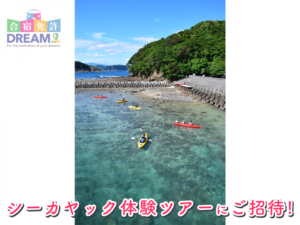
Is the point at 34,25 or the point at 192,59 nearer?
the point at 34,25

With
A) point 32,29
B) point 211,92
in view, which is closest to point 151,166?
point 32,29

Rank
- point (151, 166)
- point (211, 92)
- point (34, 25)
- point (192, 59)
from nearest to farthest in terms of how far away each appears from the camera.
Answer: point (34, 25) < point (151, 166) < point (211, 92) < point (192, 59)

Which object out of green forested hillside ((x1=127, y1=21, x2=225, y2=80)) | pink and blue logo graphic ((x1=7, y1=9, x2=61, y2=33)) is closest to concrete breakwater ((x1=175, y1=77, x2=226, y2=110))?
green forested hillside ((x1=127, y1=21, x2=225, y2=80))

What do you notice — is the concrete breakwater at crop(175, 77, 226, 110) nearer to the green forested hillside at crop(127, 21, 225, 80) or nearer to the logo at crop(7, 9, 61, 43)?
the green forested hillside at crop(127, 21, 225, 80)

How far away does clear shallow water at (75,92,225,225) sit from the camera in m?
10.5

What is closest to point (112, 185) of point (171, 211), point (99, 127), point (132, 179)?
point (132, 179)

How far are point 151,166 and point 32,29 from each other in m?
11.8

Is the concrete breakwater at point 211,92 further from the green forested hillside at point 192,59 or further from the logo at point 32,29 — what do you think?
the logo at point 32,29

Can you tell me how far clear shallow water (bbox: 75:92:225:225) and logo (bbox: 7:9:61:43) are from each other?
937 centimetres

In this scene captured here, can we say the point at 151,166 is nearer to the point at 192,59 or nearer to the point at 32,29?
the point at 32,29

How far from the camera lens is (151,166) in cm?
Answer: 1408

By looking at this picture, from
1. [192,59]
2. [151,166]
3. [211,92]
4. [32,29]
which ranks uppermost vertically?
[192,59]

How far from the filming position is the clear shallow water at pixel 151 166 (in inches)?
414

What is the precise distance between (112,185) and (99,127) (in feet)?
38.6
